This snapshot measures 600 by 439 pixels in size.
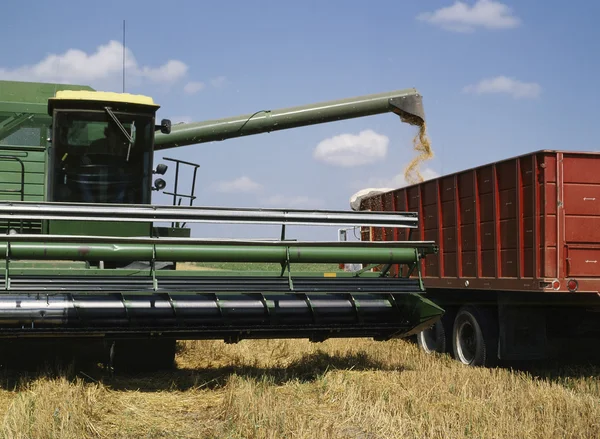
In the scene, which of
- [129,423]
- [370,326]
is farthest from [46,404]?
[370,326]

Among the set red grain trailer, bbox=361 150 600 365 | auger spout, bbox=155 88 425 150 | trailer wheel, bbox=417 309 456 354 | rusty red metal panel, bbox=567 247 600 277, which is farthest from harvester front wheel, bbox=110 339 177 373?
rusty red metal panel, bbox=567 247 600 277

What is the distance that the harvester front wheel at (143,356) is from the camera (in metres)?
8.31

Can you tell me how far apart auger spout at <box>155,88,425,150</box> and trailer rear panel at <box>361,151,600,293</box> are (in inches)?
78.1

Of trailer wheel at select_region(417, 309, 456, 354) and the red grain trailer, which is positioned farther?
trailer wheel at select_region(417, 309, 456, 354)

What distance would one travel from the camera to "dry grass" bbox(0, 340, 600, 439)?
5.80 meters

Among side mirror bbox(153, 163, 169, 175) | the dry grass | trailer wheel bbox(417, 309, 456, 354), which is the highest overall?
side mirror bbox(153, 163, 169, 175)

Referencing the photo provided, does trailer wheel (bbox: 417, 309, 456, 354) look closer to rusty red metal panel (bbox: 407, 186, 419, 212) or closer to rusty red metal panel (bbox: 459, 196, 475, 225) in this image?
rusty red metal panel (bbox: 459, 196, 475, 225)

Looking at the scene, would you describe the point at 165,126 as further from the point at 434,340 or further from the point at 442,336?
the point at 434,340

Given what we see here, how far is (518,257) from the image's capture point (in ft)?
28.0

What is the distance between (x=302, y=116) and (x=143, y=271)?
4.56 metres

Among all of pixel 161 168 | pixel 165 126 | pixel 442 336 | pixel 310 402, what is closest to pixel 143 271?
pixel 161 168

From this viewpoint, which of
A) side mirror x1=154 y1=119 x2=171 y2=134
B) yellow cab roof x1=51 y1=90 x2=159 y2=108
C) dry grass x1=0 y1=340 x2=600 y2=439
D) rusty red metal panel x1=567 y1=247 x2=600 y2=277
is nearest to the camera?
dry grass x1=0 y1=340 x2=600 y2=439

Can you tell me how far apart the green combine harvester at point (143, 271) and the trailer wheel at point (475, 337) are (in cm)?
160

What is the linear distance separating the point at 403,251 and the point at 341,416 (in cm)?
222
